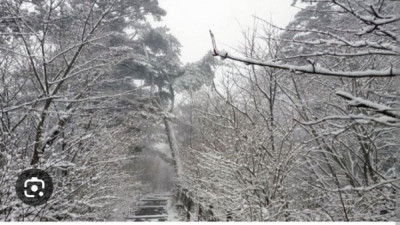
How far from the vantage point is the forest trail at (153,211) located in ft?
29.3

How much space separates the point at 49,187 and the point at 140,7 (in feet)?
24.1

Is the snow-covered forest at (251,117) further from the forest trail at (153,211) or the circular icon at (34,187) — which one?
the forest trail at (153,211)

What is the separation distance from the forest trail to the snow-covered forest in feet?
2.26

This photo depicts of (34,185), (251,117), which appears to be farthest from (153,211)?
(34,185)

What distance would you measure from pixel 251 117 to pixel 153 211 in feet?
19.6

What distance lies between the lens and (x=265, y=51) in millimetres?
6254

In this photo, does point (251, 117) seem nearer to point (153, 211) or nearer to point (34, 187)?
point (34, 187)

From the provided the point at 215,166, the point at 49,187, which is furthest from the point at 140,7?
the point at 49,187

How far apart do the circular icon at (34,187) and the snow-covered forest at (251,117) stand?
0.30 feet

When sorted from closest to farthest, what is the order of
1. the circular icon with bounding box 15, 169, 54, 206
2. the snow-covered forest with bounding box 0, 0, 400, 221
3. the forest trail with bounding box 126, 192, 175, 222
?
the snow-covered forest with bounding box 0, 0, 400, 221 < the circular icon with bounding box 15, 169, 54, 206 < the forest trail with bounding box 126, 192, 175, 222

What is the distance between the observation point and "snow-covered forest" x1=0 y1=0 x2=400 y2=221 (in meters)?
2.43

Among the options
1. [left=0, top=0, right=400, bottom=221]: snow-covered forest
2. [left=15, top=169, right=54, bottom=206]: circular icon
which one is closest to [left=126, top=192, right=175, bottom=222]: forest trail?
[left=0, top=0, right=400, bottom=221]: snow-covered forest

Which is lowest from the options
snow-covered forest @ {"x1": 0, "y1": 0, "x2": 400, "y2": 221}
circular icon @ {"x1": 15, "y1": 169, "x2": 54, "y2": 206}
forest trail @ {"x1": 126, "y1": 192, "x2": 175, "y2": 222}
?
forest trail @ {"x1": 126, "y1": 192, "x2": 175, "y2": 222}

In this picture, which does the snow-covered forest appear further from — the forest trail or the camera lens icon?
the forest trail
